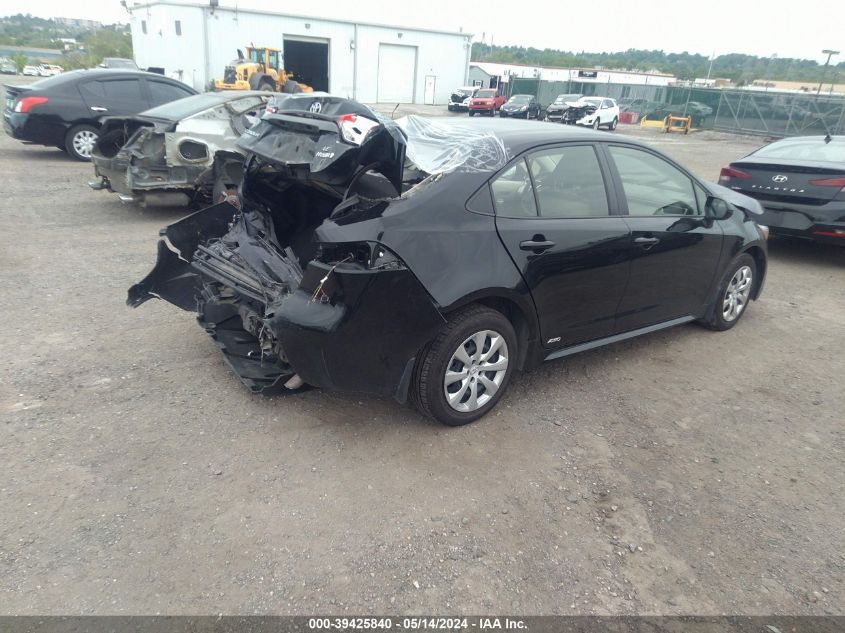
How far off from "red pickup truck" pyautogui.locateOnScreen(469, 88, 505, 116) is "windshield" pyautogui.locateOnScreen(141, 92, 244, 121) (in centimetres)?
2612

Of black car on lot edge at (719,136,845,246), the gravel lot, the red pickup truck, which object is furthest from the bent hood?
the red pickup truck

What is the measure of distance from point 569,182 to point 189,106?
20.9ft

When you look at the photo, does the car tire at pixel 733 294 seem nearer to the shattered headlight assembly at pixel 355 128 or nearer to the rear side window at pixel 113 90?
the shattered headlight assembly at pixel 355 128

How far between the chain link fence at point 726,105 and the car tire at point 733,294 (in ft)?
71.9

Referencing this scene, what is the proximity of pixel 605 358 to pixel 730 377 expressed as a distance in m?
0.89

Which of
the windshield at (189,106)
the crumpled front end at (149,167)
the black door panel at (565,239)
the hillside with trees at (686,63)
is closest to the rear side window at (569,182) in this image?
the black door panel at (565,239)

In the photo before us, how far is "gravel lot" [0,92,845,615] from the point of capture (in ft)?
8.05

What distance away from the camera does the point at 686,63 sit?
330ft

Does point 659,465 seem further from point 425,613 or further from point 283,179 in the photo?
point 283,179

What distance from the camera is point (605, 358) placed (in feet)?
15.0

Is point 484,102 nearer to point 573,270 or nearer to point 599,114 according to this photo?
point 599,114

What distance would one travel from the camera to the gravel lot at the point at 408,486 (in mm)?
2453

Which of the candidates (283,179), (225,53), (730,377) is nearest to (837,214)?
(730,377)

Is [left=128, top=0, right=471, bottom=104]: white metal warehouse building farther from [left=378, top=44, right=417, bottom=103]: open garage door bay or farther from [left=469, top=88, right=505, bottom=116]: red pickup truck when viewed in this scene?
[left=469, top=88, right=505, bottom=116]: red pickup truck
